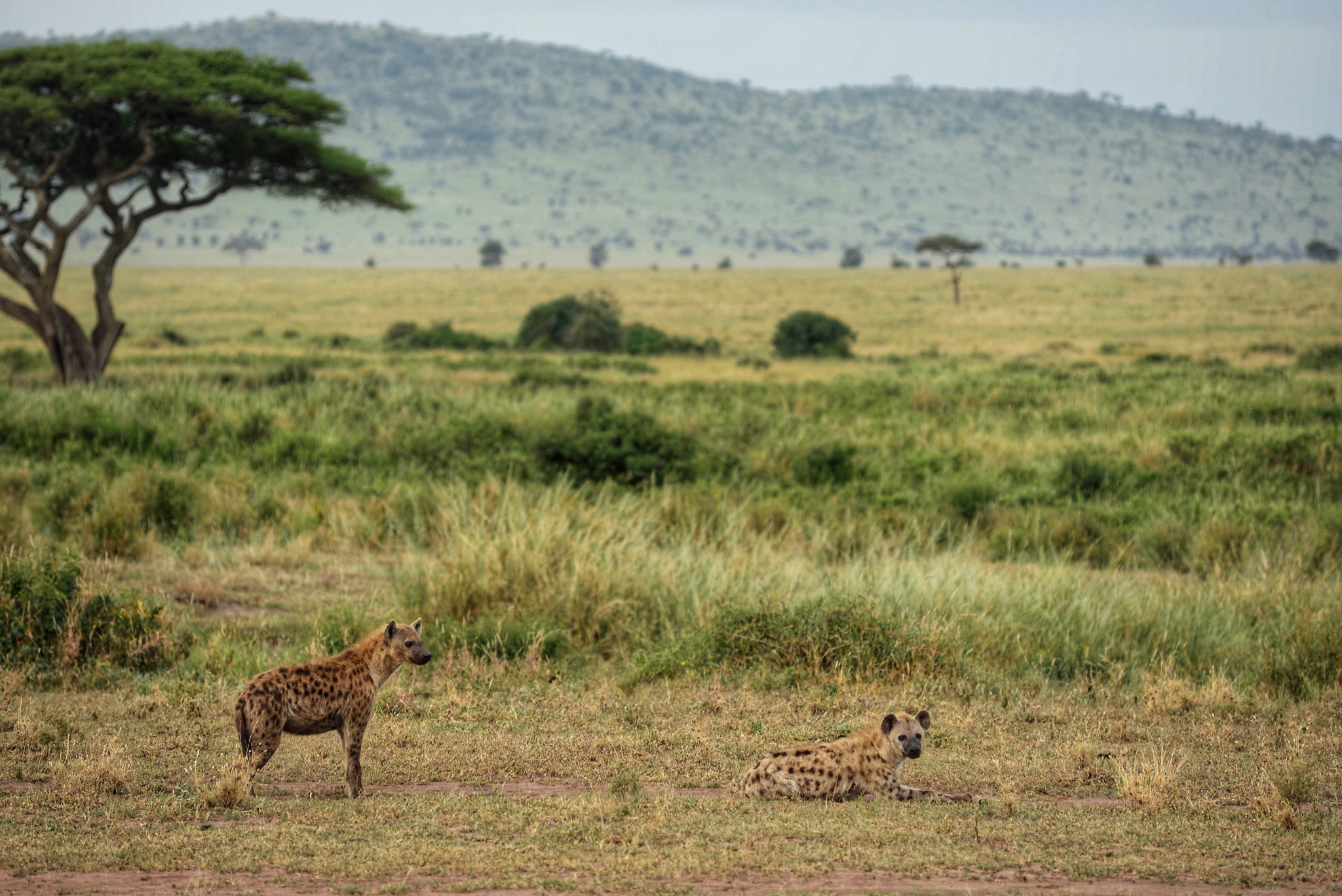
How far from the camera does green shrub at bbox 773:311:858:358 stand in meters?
39.7

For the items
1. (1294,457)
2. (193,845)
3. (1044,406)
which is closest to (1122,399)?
(1044,406)

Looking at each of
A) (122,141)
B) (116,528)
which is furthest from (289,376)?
(116,528)

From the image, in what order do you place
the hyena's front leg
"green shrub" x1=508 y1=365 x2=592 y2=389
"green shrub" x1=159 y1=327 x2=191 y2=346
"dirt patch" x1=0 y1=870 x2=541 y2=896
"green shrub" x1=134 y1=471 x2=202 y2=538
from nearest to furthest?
"dirt patch" x1=0 y1=870 x2=541 y2=896 < the hyena's front leg < "green shrub" x1=134 y1=471 x2=202 y2=538 < "green shrub" x1=508 y1=365 x2=592 y2=389 < "green shrub" x1=159 y1=327 x2=191 y2=346

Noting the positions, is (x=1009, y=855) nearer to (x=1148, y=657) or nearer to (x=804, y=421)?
(x=1148, y=657)

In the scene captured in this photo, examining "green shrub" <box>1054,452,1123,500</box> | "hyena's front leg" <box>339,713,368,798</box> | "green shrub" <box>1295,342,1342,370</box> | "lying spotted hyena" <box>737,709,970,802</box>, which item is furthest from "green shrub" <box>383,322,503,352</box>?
"lying spotted hyena" <box>737,709,970,802</box>

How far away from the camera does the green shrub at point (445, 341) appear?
40.3 m

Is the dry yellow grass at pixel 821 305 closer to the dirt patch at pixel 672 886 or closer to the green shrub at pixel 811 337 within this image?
the green shrub at pixel 811 337

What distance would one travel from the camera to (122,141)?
2573cm

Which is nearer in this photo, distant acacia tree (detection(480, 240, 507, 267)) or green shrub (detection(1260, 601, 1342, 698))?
green shrub (detection(1260, 601, 1342, 698))

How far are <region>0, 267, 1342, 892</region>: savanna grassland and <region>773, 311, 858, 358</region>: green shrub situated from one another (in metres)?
13.4

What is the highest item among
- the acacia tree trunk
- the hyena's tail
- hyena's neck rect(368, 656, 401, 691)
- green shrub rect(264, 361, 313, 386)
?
the acacia tree trunk

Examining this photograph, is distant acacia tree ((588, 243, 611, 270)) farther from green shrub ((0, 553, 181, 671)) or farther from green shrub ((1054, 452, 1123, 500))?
green shrub ((0, 553, 181, 671))

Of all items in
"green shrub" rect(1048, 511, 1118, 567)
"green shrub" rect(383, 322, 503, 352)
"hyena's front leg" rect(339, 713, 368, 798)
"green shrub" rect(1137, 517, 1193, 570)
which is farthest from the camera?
"green shrub" rect(383, 322, 503, 352)

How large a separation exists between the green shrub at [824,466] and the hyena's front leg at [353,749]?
1229 cm
